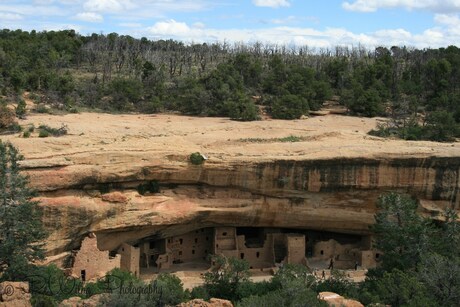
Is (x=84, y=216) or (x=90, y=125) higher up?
(x=90, y=125)

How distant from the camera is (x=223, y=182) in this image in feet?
66.6

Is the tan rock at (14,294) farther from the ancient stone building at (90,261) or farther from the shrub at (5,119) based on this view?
the shrub at (5,119)

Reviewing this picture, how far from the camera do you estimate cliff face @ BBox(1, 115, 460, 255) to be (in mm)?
18312

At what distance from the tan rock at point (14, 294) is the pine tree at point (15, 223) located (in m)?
1.19

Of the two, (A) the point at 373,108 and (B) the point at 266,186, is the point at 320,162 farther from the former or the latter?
(A) the point at 373,108

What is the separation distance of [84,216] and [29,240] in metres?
2.67

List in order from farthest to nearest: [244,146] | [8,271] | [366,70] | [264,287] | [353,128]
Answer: [366,70], [353,128], [244,146], [264,287], [8,271]

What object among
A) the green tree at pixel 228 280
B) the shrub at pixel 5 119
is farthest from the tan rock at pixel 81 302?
the shrub at pixel 5 119

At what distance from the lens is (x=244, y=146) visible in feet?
69.1

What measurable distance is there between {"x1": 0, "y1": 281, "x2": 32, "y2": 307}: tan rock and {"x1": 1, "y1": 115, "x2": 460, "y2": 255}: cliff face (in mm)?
3595

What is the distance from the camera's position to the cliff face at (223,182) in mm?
18312

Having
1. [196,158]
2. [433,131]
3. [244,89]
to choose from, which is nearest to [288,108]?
[244,89]

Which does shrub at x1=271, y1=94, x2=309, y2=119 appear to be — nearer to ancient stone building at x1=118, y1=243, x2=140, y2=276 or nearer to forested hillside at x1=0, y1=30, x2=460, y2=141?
forested hillside at x1=0, y1=30, x2=460, y2=141

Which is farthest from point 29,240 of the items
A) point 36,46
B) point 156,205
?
point 36,46
